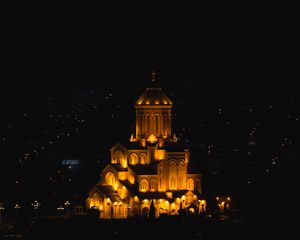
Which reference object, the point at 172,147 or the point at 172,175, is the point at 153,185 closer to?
the point at 172,175

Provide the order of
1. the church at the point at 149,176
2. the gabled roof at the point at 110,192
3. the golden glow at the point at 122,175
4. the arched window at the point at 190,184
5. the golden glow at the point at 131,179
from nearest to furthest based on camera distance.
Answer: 1. the church at the point at 149,176
2. the gabled roof at the point at 110,192
3. the golden glow at the point at 131,179
4. the golden glow at the point at 122,175
5. the arched window at the point at 190,184

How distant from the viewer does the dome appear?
170ft

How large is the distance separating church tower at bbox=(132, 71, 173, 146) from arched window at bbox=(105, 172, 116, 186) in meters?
2.17

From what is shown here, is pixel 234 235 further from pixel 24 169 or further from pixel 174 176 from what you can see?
pixel 24 169

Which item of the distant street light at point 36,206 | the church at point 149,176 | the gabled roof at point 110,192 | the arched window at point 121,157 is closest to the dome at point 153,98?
the church at point 149,176

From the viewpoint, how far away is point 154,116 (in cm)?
5200

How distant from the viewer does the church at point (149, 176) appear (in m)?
49.6

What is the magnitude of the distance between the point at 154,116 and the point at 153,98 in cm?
81

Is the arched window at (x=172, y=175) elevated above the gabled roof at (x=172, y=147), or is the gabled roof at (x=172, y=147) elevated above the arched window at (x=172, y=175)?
the gabled roof at (x=172, y=147)

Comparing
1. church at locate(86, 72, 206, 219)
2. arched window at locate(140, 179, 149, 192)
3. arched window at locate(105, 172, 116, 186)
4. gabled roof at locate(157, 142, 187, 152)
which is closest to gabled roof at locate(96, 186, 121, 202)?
church at locate(86, 72, 206, 219)

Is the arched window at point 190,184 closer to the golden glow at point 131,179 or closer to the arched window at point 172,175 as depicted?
the arched window at point 172,175

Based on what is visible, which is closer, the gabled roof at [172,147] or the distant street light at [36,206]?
the distant street light at [36,206]

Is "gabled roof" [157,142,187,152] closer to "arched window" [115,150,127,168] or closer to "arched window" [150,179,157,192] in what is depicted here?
"arched window" [150,179,157,192]

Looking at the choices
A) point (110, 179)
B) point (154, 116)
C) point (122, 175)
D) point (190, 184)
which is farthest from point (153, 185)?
point (154, 116)
